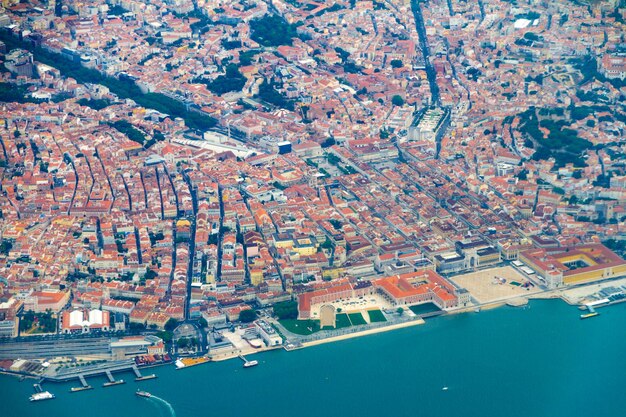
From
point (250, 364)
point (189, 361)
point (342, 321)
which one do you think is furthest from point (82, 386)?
point (342, 321)

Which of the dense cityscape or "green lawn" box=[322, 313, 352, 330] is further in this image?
the dense cityscape

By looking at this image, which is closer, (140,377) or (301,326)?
(140,377)

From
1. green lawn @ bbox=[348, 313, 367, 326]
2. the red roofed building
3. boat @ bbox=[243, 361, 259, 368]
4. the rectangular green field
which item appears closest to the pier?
the red roofed building

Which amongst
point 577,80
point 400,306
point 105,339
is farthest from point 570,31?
point 105,339

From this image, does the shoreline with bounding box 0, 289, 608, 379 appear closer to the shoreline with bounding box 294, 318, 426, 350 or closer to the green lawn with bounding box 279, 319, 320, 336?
the shoreline with bounding box 294, 318, 426, 350

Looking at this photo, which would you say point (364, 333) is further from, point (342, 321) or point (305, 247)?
point (305, 247)

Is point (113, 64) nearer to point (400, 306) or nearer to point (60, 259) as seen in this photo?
point (60, 259)
